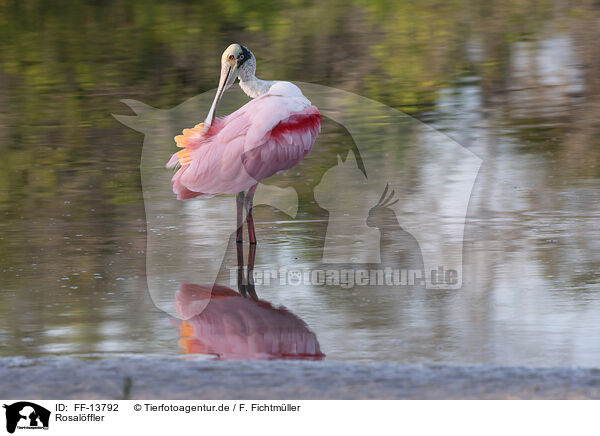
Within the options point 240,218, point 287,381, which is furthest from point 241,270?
point 287,381

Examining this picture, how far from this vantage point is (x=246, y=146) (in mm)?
7762

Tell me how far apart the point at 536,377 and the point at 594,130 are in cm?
676

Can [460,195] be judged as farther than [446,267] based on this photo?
Yes

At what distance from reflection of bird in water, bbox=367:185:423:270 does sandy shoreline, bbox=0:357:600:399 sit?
213 centimetres

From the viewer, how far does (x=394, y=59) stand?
627 inches

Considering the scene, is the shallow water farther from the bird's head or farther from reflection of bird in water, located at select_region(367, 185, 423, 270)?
the bird's head

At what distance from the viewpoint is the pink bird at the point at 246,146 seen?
7.75 meters

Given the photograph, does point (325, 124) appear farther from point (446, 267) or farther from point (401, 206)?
point (446, 267)

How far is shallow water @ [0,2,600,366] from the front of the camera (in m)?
5.89

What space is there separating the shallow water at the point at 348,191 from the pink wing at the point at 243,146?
1.32ft

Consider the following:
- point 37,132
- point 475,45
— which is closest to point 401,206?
point 37,132
